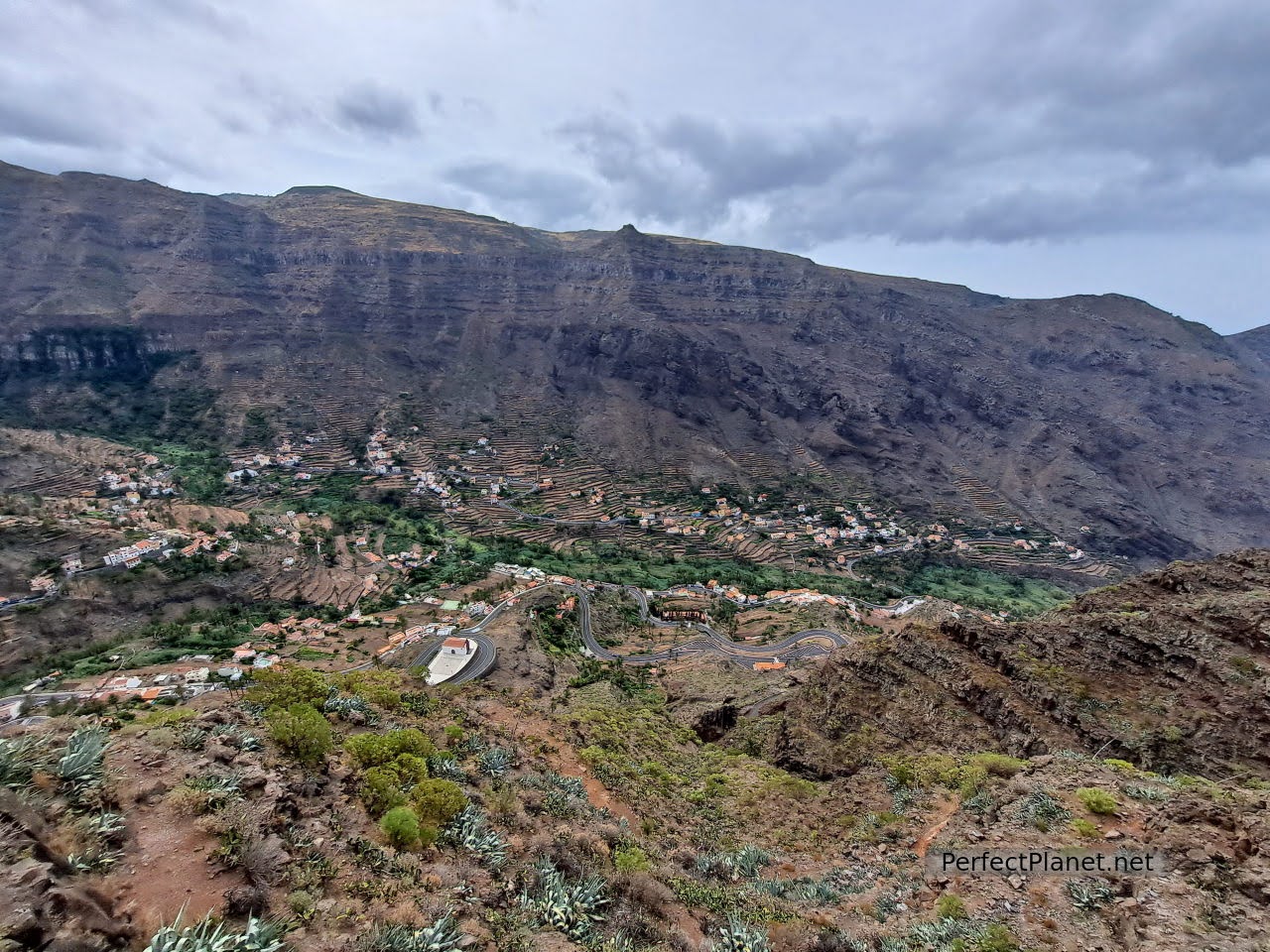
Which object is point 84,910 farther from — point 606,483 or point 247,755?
point 606,483

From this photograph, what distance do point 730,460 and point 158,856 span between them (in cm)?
9999

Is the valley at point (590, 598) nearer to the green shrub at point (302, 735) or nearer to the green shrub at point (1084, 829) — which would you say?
the green shrub at point (302, 735)

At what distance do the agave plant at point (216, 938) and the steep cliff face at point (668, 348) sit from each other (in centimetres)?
9154

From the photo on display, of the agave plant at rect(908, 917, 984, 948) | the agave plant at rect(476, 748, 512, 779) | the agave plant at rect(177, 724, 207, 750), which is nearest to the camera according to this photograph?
the agave plant at rect(177, 724, 207, 750)

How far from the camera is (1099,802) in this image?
1014cm

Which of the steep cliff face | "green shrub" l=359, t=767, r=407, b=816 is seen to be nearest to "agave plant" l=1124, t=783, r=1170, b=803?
"green shrub" l=359, t=767, r=407, b=816

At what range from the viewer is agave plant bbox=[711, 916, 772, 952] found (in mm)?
7160

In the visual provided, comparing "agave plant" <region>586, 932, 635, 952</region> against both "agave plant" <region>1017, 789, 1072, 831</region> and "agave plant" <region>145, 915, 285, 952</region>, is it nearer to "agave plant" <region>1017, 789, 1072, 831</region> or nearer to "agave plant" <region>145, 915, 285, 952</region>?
"agave plant" <region>145, 915, 285, 952</region>

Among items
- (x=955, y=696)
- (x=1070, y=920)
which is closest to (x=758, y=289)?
(x=955, y=696)

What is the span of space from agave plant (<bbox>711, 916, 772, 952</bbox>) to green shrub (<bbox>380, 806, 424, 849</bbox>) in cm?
433

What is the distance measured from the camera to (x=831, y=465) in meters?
107

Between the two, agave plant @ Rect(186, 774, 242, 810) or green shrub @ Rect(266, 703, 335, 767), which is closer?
agave plant @ Rect(186, 774, 242, 810)

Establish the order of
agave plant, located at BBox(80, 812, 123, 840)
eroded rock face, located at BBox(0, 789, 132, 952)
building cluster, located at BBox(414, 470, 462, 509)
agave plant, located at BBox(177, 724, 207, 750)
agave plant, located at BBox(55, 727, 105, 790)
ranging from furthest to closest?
building cluster, located at BBox(414, 470, 462, 509) < agave plant, located at BBox(177, 724, 207, 750) < agave plant, located at BBox(55, 727, 105, 790) < agave plant, located at BBox(80, 812, 123, 840) < eroded rock face, located at BBox(0, 789, 132, 952)

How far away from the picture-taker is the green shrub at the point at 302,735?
8.34 meters
